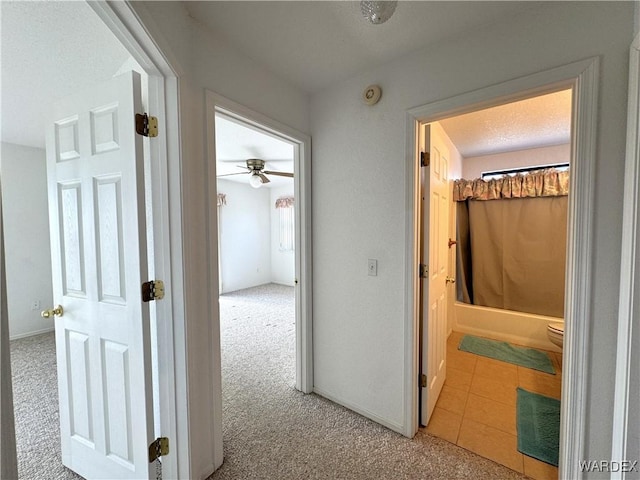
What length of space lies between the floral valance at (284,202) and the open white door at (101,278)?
477 centimetres

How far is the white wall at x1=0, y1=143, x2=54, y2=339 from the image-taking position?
321 centimetres

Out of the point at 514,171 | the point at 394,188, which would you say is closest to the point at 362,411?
the point at 394,188

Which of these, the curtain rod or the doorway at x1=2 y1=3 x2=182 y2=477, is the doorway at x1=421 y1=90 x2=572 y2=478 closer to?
the curtain rod

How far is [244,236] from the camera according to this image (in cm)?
605

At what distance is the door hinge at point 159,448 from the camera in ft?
4.05

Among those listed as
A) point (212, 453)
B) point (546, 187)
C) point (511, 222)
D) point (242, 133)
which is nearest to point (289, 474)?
point (212, 453)

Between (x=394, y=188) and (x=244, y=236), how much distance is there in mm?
4894

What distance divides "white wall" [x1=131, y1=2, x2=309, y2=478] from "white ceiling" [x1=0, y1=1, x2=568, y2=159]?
133 mm

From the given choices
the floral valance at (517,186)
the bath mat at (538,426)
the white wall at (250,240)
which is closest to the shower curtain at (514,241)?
the floral valance at (517,186)

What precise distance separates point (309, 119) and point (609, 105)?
1690mm

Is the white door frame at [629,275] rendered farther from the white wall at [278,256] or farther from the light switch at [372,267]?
the white wall at [278,256]

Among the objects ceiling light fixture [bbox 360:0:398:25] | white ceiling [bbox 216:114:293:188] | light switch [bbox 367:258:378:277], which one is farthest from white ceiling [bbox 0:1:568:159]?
light switch [bbox 367:258:378:277]

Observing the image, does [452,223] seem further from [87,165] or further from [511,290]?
[87,165]

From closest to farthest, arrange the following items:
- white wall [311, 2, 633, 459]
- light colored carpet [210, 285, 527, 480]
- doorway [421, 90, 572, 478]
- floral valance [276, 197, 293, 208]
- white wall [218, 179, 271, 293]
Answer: white wall [311, 2, 633, 459] < light colored carpet [210, 285, 527, 480] < doorway [421, 90, 572, 478] < white wall [218, 179, 271, 293] < floral valance [276, 197, 293, 208]
